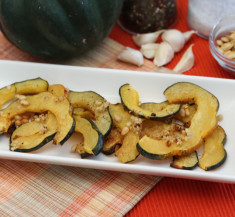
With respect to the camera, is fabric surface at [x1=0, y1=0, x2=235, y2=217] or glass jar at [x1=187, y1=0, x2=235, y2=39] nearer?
fabric surface at [x1=0, y1=0, x2=235, y2=217]

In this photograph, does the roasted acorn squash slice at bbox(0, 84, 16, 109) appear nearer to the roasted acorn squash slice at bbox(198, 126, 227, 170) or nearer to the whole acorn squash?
the whole acorn squash

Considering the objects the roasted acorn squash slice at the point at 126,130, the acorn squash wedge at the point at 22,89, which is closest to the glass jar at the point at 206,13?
the roasted acorn squash slice at the point at 126,130

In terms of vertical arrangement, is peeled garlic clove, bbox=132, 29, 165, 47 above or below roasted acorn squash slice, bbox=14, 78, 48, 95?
above

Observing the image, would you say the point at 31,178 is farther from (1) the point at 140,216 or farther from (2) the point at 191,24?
(2) the point at 191,24

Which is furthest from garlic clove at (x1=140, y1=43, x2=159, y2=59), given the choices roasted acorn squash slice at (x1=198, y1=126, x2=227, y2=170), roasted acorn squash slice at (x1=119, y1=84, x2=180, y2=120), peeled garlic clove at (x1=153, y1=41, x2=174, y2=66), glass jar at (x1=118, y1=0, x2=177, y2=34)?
roasted acorn squash slice at (x1=198, y1=126, x2=227, y2=170)

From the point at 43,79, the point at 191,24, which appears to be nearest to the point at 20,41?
the point at 43,79

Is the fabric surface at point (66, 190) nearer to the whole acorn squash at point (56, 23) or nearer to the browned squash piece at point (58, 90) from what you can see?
the browned squash piece at point (58, 90)
